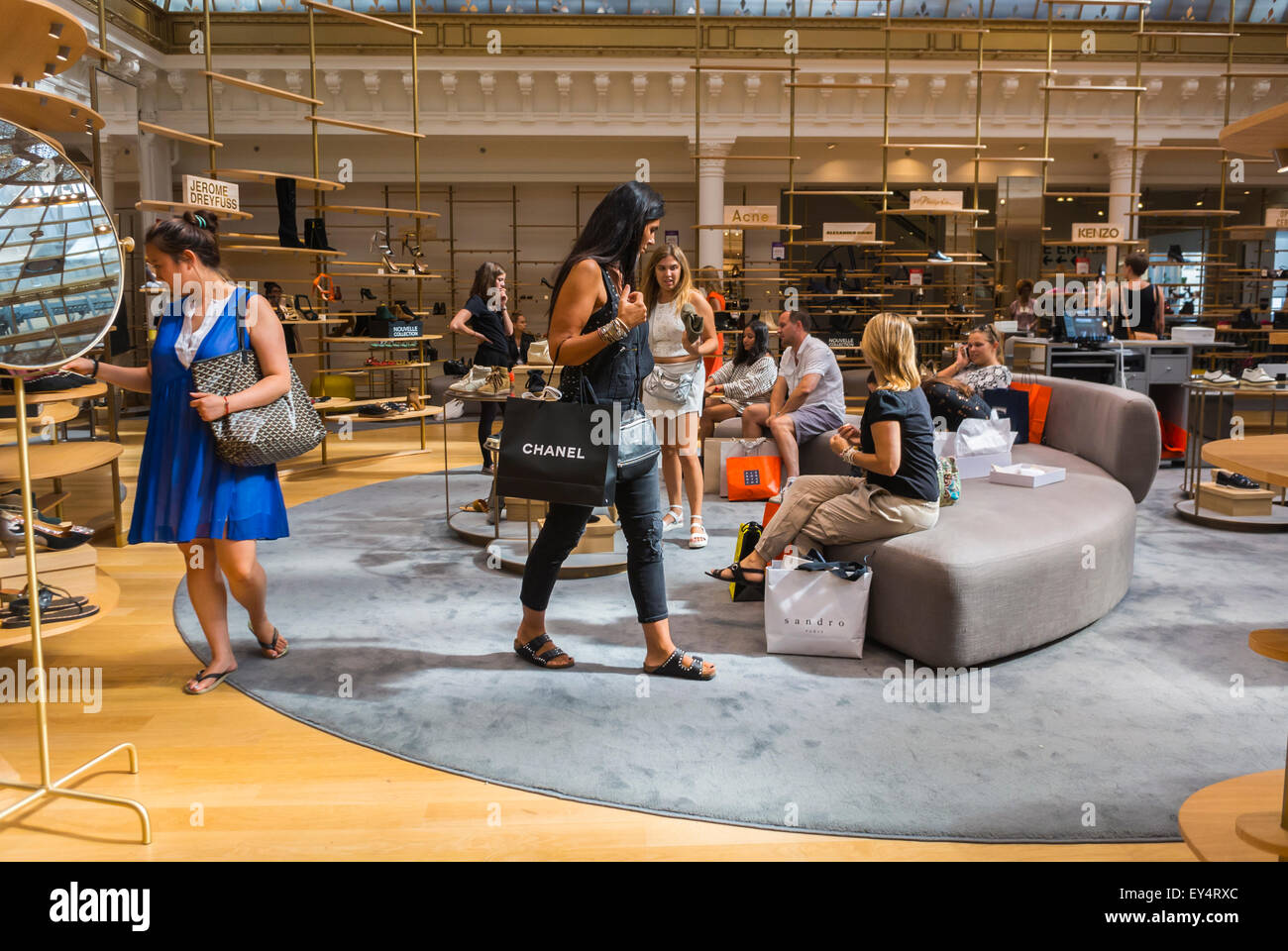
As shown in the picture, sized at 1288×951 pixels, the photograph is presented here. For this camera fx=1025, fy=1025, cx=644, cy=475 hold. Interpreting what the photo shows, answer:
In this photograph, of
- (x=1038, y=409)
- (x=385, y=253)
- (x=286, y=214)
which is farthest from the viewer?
(x=385, y=253)

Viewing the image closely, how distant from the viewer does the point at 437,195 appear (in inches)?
556

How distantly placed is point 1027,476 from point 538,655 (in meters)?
2.48

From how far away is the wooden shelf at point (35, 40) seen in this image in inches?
87.9

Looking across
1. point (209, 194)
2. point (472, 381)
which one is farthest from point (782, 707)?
point (209, 194)

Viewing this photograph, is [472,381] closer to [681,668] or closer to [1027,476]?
[681,668]

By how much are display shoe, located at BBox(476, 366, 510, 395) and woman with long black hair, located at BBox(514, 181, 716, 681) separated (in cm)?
215

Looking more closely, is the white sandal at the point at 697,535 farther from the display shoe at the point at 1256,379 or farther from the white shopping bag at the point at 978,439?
the display shoe at the point at 1256,379

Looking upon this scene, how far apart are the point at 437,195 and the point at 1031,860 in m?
13.2

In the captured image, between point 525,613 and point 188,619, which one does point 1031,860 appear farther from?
point 188,619

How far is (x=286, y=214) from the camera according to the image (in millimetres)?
8047

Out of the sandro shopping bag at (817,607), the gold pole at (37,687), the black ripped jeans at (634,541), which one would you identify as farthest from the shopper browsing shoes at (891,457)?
the gold pole at (37,687)

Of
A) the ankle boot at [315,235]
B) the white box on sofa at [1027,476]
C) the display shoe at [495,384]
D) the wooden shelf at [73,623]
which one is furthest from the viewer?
the ankle boot at [315,235]

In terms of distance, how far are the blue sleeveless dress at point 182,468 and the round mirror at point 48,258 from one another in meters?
0.85

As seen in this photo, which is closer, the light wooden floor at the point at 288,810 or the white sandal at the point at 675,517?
the light wooden floor at the point at 288,810
